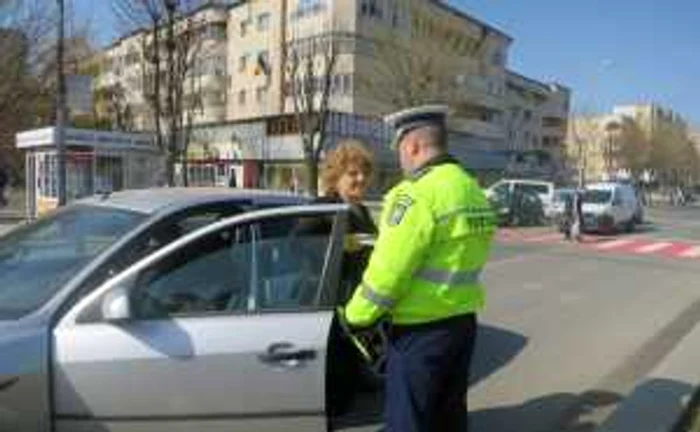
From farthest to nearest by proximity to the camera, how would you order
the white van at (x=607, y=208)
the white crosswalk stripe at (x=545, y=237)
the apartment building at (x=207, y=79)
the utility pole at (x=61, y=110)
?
the apartment building at (x=207, y=79), the white van at (x=607, y=208), the white crosswalk stripe at (x=545, y=237), the utility pole at (x=61, y=110)

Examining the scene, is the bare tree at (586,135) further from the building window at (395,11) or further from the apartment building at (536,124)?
the building window at (395,11)

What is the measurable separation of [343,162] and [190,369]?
222 cm

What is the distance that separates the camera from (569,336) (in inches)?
446

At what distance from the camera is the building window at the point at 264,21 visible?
81.4 metres

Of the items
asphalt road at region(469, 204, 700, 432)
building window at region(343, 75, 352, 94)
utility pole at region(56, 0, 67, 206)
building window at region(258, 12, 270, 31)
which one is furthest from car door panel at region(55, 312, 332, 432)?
building window at region(258, 12, 270, 31)

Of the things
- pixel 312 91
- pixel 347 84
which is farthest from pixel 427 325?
pixel 347 84

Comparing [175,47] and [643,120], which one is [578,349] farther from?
[643,120]

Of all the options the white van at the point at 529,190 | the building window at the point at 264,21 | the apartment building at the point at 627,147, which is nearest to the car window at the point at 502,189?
the white van at the point at 529,190

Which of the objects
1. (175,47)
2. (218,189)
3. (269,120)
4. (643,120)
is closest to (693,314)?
(218,189)

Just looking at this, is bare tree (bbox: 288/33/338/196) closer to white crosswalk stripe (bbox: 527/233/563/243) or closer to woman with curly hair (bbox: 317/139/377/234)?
white crosswalk stripe (bbox: 527/233/563/243)

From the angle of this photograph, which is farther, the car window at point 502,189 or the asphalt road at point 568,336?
the car window at point 502,189

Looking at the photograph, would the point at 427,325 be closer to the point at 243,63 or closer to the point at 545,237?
the point at 545,237

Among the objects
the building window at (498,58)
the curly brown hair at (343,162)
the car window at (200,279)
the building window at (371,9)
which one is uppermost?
the building window at (371,9)

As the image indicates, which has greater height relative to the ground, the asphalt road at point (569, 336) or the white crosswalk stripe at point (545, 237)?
the asphalt road at point (569, 336)
